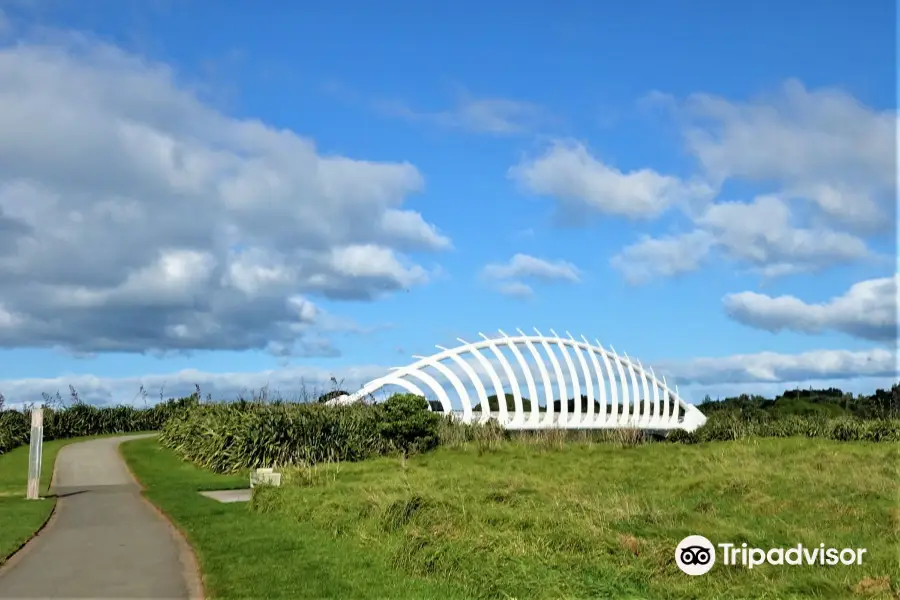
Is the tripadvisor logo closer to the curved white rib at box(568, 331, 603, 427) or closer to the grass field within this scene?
the grass field

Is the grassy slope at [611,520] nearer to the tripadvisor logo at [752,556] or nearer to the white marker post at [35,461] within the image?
the tripadvisor logo at [752,556]

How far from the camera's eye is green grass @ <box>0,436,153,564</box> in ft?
39.1

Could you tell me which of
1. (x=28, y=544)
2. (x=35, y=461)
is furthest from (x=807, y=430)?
(x=28, y=544)

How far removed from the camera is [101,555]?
35.5 ft

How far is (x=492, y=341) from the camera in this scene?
123 ft

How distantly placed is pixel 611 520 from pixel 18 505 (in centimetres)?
1159

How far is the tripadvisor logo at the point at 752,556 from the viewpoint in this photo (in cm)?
861

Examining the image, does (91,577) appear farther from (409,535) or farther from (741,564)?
(741,564)

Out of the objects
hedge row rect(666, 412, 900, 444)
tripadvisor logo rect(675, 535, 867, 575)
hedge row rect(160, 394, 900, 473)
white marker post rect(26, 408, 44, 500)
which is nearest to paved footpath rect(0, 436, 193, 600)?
white marker post rect(26, 408, 44, 500)

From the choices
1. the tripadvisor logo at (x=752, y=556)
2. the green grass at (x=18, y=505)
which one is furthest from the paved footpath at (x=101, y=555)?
the tripadvisor logo at (x=752, y=556)

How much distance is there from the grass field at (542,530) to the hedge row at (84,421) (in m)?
17.9

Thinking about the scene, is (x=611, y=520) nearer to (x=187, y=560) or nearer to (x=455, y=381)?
(x=187, y=560)

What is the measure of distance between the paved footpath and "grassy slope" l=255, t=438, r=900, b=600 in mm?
2160

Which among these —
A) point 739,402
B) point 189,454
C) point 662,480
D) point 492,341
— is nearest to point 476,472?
point 662,480
